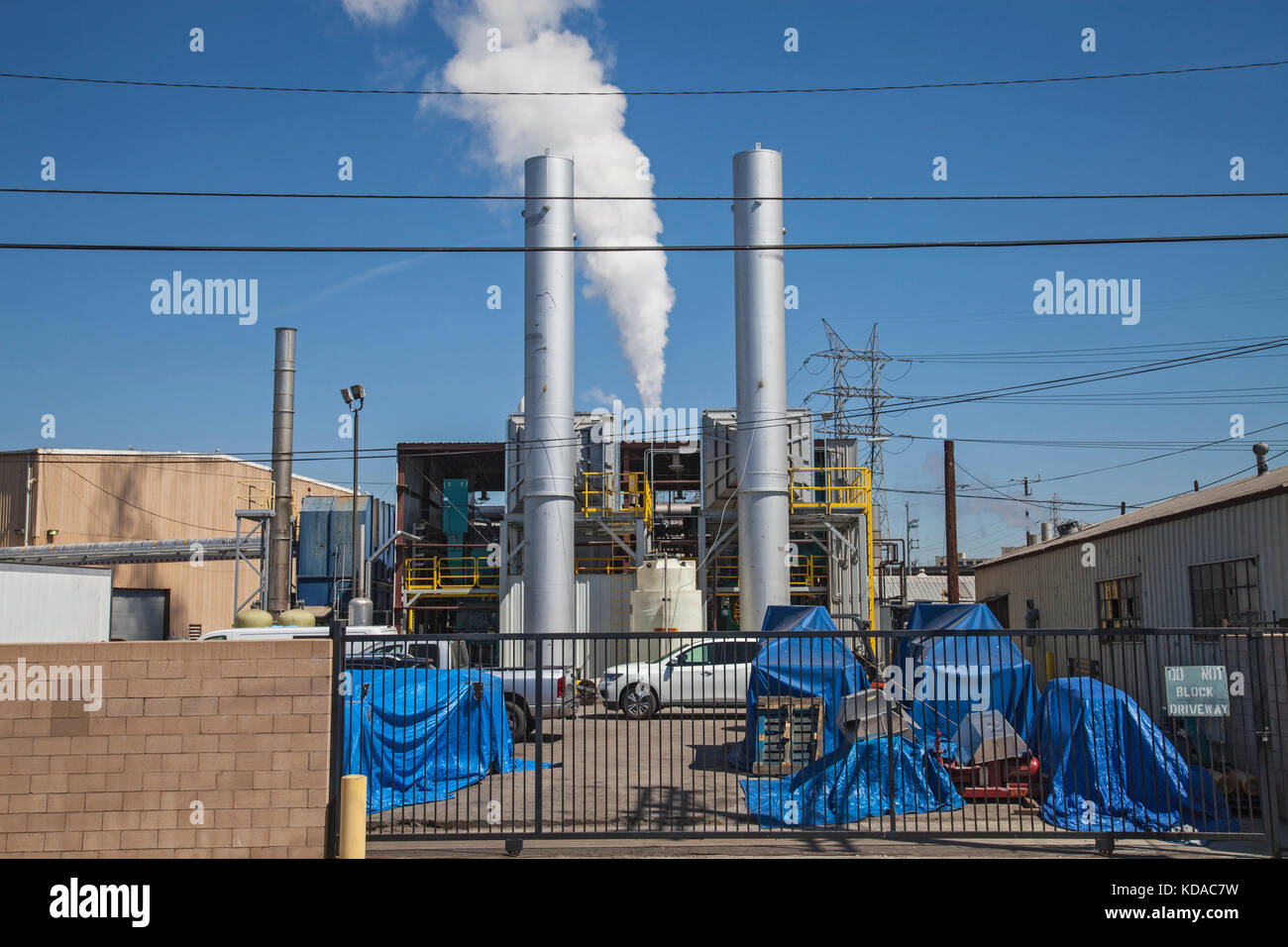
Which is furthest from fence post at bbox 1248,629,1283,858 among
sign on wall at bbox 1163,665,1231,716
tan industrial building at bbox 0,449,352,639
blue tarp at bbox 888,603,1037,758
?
tan industrial building at bbox 0,449,352,639

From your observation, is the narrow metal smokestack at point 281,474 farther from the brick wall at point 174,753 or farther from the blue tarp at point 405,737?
the brick wall at point 174,753

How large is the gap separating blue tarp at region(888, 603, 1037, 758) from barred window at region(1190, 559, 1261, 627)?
3209 mm

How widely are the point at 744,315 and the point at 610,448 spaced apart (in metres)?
6.61

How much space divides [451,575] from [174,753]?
2438 centimetres

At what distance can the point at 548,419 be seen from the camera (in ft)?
84.2

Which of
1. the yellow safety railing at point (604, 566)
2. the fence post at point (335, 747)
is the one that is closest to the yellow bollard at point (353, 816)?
the fence post at point (335, 747)

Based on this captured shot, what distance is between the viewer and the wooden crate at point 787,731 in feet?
37.4

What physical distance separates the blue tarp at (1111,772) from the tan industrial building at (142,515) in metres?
33.1

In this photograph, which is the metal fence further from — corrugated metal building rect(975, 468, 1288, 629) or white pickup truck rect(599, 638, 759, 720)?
corrugated metal building rect(975, 468, 1288, 629)

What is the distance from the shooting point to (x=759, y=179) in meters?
25.6

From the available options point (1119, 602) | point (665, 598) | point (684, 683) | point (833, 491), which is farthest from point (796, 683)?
point (833, 491)
